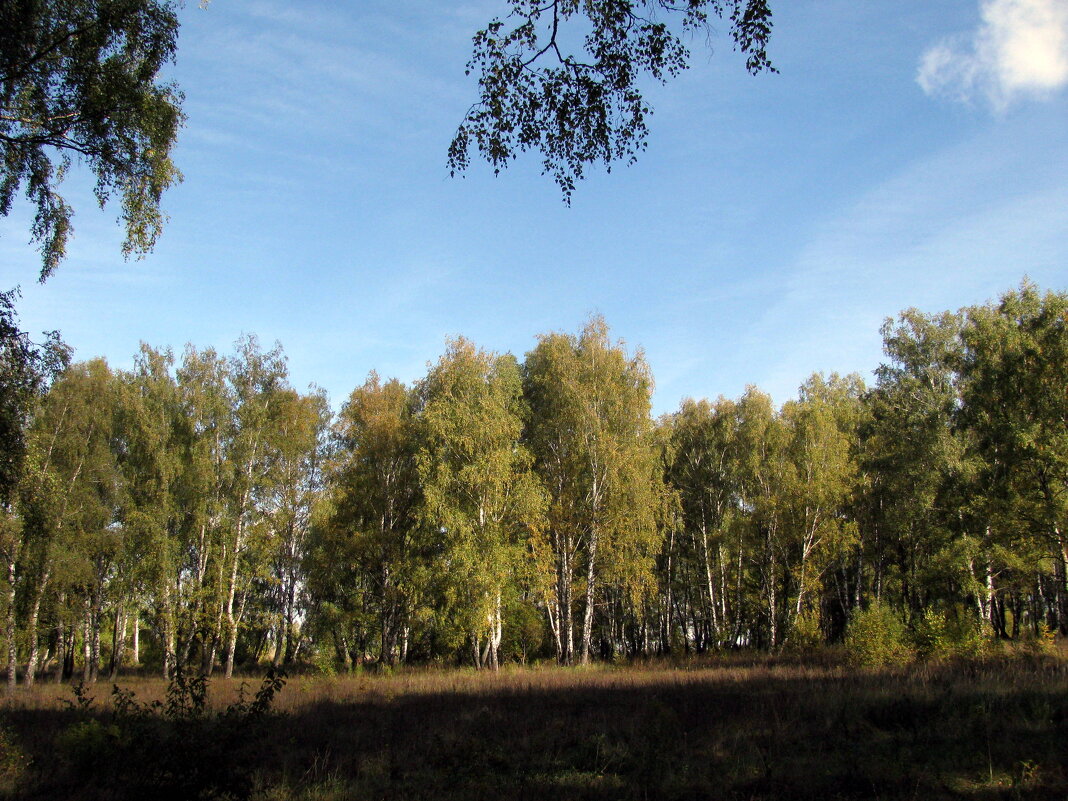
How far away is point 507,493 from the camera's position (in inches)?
1053

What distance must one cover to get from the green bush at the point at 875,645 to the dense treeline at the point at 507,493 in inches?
306

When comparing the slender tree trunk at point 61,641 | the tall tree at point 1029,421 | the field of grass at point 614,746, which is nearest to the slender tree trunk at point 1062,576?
the tall tree at point 1029,421

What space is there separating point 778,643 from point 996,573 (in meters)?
11.2

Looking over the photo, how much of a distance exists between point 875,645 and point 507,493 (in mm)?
13888

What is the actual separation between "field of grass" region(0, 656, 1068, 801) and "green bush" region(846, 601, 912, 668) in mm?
1753

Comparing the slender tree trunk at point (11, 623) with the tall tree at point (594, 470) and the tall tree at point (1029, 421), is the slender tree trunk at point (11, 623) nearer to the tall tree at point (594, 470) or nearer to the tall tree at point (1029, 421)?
the tall tree at point (594, 470)

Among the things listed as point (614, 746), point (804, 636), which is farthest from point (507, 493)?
point (614, 746)

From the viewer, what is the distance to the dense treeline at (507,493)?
81.5 ft

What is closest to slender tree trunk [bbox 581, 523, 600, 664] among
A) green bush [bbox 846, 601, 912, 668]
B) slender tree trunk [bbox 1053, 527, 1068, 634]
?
green bush [bbox 846, 601, 912, 668]

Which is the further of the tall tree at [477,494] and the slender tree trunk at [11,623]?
the tall tree at [477,494]

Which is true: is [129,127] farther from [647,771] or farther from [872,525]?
[872,525]

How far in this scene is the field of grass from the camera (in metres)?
8.00

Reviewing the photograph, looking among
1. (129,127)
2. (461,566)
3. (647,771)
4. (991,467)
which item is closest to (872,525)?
(991,467)

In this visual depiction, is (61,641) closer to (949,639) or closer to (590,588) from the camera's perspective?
(590,588)
